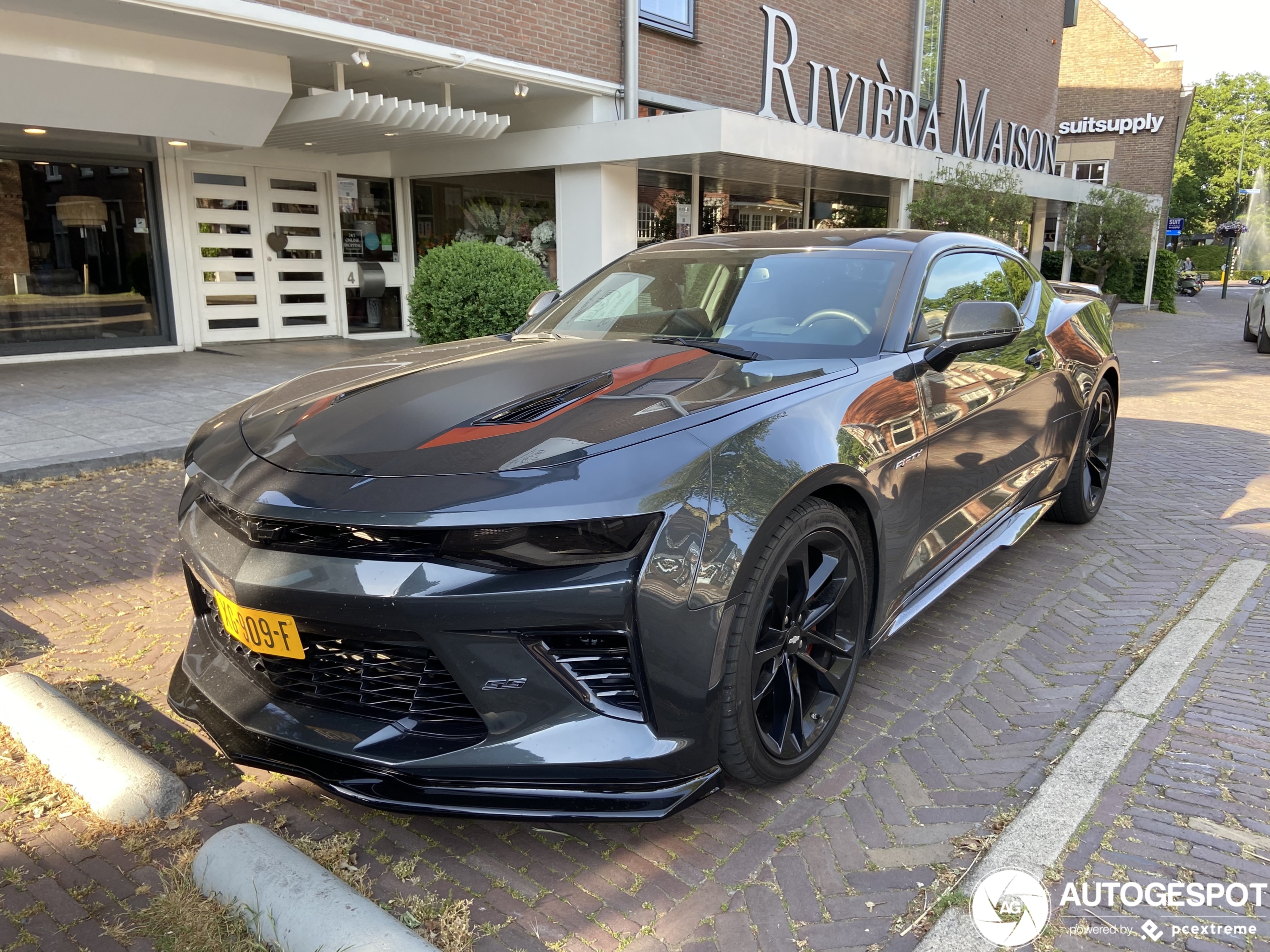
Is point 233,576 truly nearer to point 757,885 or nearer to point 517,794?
point 517,794

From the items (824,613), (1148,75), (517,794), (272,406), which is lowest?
(517,794)

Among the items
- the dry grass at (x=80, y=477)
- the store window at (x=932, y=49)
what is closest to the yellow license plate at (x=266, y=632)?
the dry grass at (x=80, y=477)

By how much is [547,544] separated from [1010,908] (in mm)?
1429

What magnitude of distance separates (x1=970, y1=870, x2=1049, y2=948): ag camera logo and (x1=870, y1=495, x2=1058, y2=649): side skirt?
2.84ft

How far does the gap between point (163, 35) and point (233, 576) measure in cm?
922

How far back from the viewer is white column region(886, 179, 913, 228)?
50.1ft

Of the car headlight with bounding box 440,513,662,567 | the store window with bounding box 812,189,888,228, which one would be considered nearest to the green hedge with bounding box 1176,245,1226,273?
the store window with bounding box 812,189,888,228

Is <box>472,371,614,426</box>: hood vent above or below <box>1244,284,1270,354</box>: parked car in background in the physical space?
above

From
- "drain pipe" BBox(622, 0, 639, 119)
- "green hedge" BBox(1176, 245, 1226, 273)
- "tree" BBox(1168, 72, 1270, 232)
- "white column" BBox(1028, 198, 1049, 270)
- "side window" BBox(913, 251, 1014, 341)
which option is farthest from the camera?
"tree" BBox(1168, 72, 1270, 232)

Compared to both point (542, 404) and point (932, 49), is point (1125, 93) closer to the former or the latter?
point (932, 49)

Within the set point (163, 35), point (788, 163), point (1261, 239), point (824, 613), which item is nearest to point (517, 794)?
point (824, 613)

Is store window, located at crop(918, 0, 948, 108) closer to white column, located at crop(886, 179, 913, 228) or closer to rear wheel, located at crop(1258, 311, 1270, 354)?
white column, located at crop(886, 179, 913, 228)

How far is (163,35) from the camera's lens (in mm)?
9203

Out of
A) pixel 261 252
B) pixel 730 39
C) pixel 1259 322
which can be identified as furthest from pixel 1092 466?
pixel 1259 322
